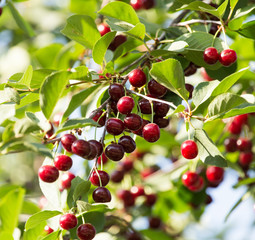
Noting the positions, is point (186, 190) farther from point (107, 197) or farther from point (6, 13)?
point (6, 13)

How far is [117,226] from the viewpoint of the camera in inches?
88.1

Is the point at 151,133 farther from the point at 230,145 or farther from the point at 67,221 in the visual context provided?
the point at 230,145

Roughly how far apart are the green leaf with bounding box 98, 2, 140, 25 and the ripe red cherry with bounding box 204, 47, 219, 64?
260mm

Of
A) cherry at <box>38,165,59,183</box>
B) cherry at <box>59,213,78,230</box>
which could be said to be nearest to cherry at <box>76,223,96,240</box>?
cherry at <box>59,213,78,230</box>

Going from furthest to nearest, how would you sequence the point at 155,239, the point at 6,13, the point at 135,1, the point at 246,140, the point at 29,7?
the point at 29,7 → the point at 6,13 → the point at 155,239 → the point at 246,140 → the point at 135,1

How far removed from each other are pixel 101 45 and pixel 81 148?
364mm

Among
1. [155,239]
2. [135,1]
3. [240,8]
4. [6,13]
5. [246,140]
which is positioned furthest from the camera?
[6,13]

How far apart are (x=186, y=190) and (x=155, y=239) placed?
1.27 feet

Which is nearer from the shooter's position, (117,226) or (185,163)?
(117,226)

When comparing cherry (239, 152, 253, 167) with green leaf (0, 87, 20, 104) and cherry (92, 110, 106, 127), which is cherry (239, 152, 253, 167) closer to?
cherry (92, 110, 106, 127)

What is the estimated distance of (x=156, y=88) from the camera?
4.67 feet

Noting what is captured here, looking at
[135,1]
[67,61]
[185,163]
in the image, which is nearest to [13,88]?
[135,1]

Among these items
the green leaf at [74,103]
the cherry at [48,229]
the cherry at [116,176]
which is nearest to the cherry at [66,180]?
the cherry at [48,229]

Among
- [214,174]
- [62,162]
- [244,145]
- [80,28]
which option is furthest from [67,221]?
[244,145]
